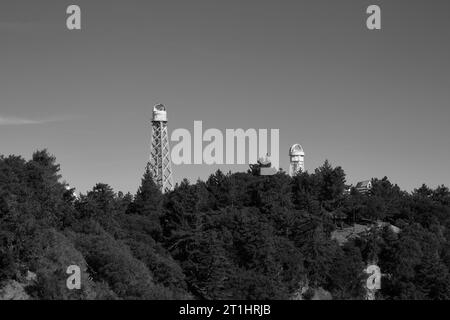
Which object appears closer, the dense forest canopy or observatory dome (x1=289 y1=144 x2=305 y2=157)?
the dense forest canopy

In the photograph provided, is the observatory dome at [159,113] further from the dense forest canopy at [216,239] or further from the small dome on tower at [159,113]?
the dense forest canopy at [216,239]

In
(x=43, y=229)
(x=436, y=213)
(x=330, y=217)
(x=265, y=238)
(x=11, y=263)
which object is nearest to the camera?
(x=11, y=263)

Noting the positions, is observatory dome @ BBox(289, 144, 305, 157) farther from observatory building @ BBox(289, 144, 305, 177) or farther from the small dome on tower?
the small dome on tower

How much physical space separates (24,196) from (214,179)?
32.5m

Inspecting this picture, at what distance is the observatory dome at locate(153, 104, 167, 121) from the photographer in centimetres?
9562

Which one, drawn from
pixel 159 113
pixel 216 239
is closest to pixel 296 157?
pixel 159 113

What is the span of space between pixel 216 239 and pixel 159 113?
3259cm

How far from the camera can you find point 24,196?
6297 cm

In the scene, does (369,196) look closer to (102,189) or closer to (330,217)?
(330,217)

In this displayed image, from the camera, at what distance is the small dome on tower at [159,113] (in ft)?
314

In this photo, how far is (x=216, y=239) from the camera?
2702 inches

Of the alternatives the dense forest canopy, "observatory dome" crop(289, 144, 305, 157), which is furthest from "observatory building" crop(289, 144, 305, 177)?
the dense forest canopy
